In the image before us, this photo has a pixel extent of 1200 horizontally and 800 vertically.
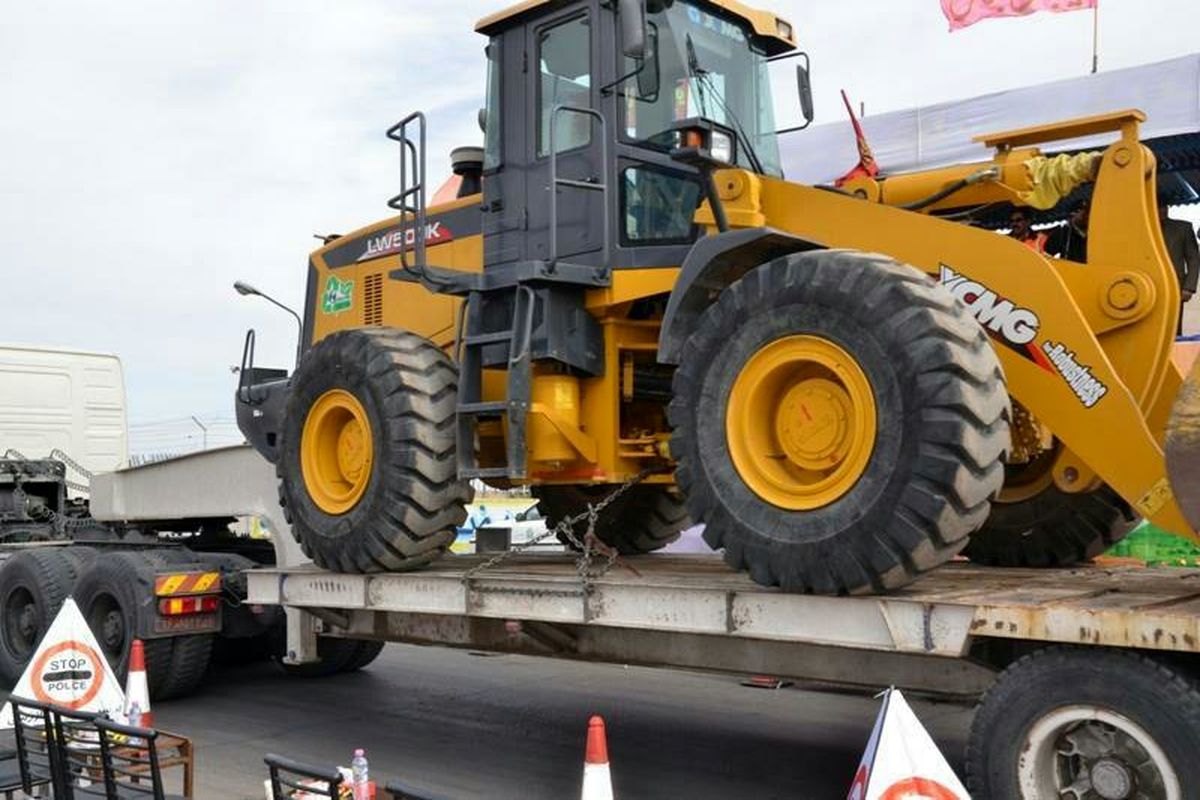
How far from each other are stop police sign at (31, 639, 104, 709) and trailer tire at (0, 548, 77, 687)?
252 centimetres

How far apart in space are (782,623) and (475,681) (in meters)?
5.45

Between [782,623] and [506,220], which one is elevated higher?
[506,220]

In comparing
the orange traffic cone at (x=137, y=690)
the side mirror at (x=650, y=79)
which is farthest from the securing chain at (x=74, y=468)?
the side mirror at (x=650, y=79)

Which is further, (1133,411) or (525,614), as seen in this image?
(525,614)

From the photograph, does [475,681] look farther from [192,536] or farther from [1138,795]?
[1138,795]

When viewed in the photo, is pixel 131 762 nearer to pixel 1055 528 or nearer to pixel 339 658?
pixel 1055 528

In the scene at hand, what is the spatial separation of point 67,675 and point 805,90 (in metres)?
5.20

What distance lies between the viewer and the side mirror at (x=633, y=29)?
551 centimetres

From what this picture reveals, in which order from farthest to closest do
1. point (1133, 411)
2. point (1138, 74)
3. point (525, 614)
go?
point (1138, 74) → point (525, 614) → point (1133, 411)

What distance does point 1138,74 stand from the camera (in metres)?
9.19

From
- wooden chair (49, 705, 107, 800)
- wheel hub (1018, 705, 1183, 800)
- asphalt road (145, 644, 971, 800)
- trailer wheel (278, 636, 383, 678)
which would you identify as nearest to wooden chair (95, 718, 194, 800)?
wooden chair (49, 705, 107, 800)

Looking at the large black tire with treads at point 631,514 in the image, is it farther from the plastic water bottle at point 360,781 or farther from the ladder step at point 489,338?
the plastic water bottle at point 360,781

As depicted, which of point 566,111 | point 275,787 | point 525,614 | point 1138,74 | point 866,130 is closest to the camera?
point 275,787

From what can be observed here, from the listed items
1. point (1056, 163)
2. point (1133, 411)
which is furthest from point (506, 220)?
point (1133, 411)
